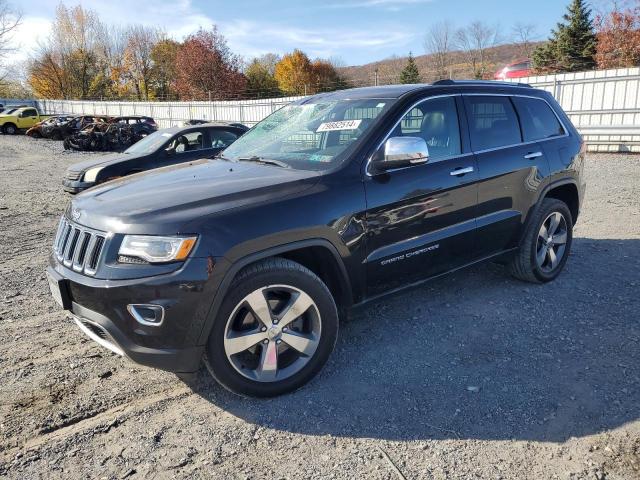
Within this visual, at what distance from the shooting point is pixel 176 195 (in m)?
2.90

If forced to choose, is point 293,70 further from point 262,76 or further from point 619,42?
point 619,42

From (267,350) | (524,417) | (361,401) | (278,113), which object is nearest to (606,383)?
(524,417)

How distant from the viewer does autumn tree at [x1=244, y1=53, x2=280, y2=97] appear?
48669 millimetres

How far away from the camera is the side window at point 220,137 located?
411 inches

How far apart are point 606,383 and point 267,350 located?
2124 mm

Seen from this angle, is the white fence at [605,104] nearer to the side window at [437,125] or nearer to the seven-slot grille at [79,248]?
the side window at [437,125]

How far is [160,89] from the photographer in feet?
203

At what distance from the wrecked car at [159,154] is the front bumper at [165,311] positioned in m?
7.58

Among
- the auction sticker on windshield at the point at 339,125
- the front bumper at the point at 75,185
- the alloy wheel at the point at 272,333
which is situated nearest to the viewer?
the alloy wheel at the point at 272,333

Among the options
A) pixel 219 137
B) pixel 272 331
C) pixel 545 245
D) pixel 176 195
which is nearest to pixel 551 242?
pixel 545 245

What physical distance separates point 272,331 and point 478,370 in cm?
142

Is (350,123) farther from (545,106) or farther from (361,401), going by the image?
(545,106)

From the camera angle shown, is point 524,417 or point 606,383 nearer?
point 524,417

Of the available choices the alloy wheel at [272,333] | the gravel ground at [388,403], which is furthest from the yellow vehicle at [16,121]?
the alloy wheel at [272,333]
